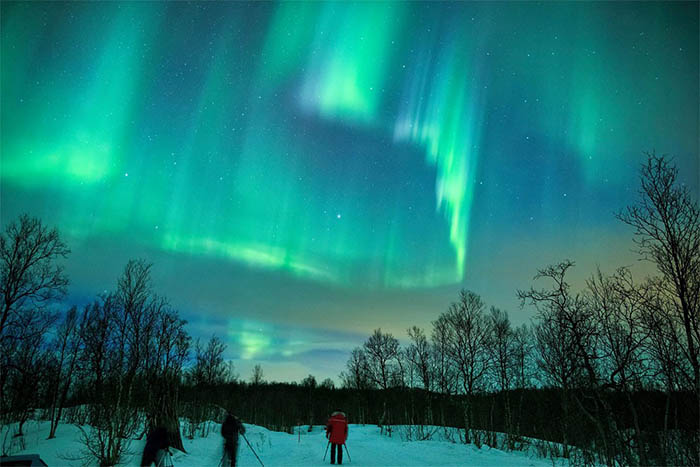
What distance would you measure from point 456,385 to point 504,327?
9024 mm

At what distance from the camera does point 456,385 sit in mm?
40875

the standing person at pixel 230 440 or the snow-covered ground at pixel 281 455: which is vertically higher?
the standing person at pixel 230 440

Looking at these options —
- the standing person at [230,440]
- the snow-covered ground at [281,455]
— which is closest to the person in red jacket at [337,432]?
the snow-covered ground at [281,455]

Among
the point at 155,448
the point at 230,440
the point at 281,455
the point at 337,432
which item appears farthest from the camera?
the point at 281,455

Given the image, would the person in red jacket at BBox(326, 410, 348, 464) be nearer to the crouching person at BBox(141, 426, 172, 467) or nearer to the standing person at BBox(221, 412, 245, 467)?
the standing person at BBox(221, 412, 245, 467)

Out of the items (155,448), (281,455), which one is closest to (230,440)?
(155,448)

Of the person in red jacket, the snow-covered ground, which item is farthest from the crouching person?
the snow-covered ground

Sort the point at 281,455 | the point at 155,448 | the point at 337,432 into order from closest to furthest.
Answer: the point at 155,448, the point at 337,432, the point at 281,455

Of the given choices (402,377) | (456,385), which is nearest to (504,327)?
(456,385)

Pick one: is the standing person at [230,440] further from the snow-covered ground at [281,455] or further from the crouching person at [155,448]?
the snow-covered ground at [281,455]

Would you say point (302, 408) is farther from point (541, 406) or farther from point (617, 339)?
point (617, 339)

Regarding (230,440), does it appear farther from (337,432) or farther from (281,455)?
(281,455)

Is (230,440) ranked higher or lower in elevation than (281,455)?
higher

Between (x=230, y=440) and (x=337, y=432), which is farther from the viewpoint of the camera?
(x=337, y=432)
